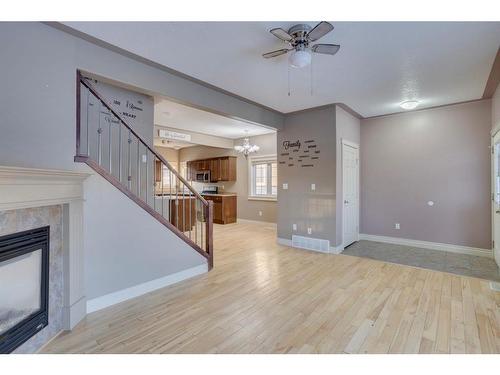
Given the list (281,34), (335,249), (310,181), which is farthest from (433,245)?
(281,34)

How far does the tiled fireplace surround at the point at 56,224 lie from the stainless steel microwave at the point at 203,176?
6.28 metres

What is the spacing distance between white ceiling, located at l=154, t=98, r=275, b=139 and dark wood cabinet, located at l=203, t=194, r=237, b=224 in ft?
6.40

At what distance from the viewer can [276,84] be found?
368 cm

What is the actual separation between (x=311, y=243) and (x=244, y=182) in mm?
3766

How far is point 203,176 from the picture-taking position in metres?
8.80

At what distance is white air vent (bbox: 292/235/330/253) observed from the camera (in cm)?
476

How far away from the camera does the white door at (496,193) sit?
382 centimetres

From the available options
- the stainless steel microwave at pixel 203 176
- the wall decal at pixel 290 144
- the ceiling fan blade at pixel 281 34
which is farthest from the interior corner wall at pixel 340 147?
the stainless steel microwave at pixel 203 176

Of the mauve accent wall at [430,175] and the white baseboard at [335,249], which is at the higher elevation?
the mauve accent wall at [430,175]

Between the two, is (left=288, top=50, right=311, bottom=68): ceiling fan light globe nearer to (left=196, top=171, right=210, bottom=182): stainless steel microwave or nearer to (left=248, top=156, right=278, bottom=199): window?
(left=248, top=156, right=278, bottom=199): window

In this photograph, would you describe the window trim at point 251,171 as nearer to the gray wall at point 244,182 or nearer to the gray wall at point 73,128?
the gray wall at point 244,182

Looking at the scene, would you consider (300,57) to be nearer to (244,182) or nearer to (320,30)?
(320,30)

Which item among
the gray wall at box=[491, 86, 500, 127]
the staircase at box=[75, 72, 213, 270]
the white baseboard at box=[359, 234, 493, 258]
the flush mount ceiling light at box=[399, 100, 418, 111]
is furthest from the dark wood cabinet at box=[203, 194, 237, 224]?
the gray wall at box=[491, 86, 500, 127]
